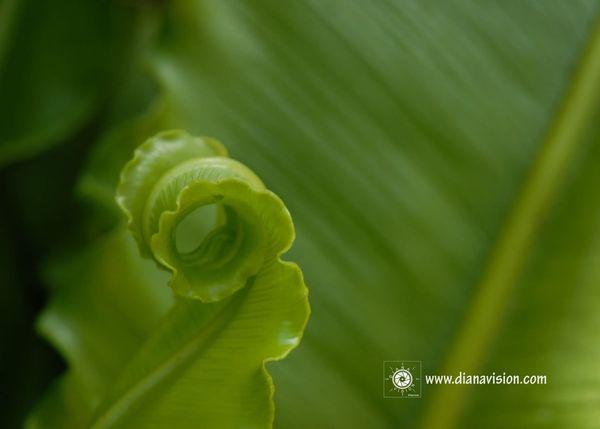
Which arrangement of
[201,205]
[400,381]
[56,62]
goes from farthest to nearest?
[56,62] < [400,381] < [201,205]

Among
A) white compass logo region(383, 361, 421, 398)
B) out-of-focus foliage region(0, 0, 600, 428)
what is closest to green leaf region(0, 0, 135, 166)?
out-of-focus foliage region(0, 0, 600, 428)

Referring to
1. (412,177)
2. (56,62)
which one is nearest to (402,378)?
(412,177)

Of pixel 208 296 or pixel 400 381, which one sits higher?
pixel 208 296

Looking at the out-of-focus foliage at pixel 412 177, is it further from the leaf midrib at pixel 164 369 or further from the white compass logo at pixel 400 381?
the leaf midrib at pixel 164 369

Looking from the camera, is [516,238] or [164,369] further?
[516,238]

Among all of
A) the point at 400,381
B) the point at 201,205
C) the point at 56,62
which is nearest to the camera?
the point at 201,205


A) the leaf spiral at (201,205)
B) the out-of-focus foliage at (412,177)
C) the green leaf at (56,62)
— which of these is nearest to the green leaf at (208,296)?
the leaf spiral at (201,205)

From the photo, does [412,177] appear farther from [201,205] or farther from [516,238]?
[201,205]

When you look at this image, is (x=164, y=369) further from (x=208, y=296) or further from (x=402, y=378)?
(x=402, y=378)
